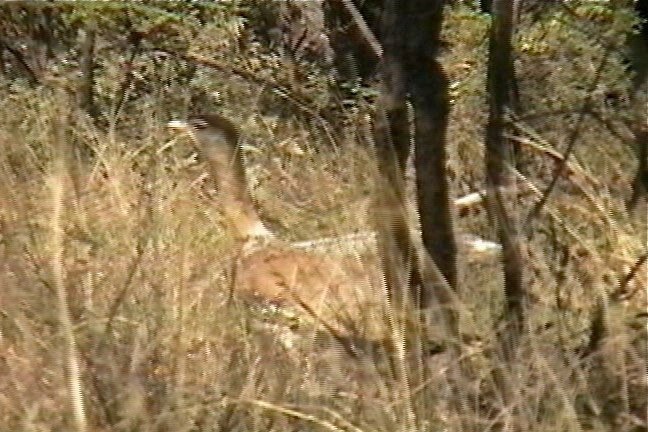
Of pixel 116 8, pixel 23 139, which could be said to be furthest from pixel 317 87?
pixel 23 139

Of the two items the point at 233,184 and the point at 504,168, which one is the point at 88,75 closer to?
the point at 233,184

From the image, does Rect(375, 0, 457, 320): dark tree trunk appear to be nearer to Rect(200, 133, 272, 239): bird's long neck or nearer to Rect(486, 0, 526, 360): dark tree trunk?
Rect(486, 0, 526, 360): dark tree trunk

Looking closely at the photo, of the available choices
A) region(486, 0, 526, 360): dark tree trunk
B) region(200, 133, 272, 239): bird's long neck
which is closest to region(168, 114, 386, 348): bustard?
region(200, 133, 272, 239): bird's long neck

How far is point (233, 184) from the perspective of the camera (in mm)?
4508

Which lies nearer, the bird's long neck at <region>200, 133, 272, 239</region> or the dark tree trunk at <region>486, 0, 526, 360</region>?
the dark tree trunk at <region>486, 0, 526, 360</region>

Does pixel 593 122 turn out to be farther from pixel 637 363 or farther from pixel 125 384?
pixel 125 384

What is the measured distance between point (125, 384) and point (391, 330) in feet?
1.89

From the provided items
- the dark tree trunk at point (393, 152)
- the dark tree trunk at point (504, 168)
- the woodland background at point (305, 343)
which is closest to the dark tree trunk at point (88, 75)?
the woodland background at point (305, 343)

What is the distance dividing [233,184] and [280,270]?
0.74 metres

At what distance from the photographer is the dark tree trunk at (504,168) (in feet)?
9.12

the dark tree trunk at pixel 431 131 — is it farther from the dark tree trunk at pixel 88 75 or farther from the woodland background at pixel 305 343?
the dark tree trunk at pixel 88 75

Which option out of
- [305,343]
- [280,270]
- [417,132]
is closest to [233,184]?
[280,270]

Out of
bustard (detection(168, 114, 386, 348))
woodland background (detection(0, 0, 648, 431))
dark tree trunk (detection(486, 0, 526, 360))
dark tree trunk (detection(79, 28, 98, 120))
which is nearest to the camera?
woodland background (detection(0, 0, 648, 431))

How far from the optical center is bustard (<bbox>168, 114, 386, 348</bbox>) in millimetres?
2893
